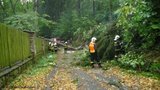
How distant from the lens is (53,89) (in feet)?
37.4

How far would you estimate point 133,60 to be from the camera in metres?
17.1

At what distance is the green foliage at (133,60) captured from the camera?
1628 cm

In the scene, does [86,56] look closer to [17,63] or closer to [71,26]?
[17,63]

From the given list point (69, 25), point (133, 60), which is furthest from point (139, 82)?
point (69, 25)

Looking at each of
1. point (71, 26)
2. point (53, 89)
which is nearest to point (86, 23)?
point (71, 26)

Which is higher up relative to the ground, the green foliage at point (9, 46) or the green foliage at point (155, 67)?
the green foliage at point (9, 46)

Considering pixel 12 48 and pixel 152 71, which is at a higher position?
pixel 12 48

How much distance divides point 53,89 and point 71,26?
4777 cm

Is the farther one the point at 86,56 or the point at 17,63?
the point at 86,56

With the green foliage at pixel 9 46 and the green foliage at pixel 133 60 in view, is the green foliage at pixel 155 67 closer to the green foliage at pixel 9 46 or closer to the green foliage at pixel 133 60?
the green foliage at pixel 133 60

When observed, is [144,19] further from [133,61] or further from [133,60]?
[133,61]

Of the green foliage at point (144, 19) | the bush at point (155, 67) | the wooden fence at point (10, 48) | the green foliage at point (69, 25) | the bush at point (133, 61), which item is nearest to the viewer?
the wooden fence at point (10, 48)

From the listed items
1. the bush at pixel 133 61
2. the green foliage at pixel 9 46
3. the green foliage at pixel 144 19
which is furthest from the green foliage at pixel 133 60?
the green foliage at pixel 9 46

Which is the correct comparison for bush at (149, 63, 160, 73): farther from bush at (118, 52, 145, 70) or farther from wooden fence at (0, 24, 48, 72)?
wooden fence at (0, 24, 48, 72)
